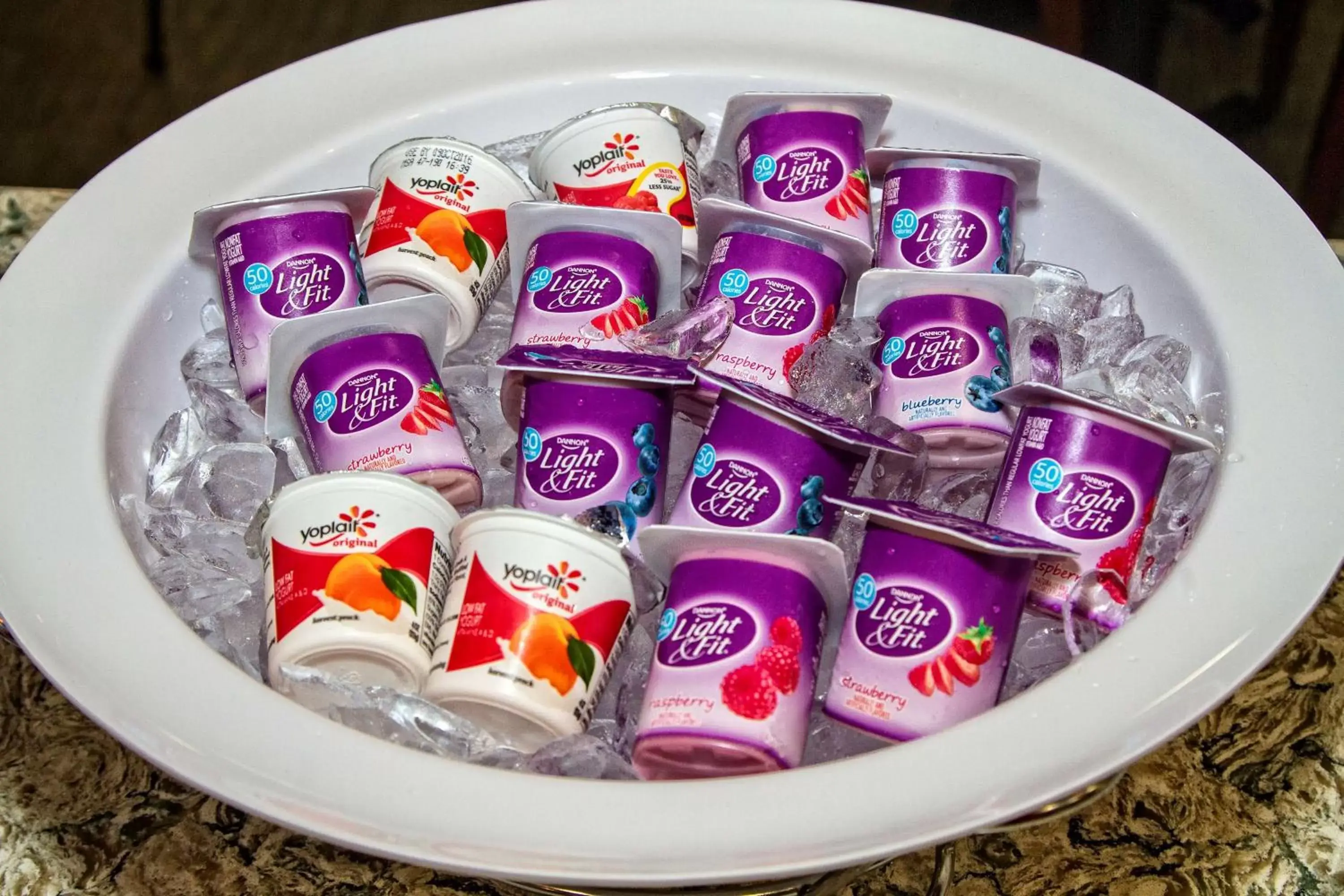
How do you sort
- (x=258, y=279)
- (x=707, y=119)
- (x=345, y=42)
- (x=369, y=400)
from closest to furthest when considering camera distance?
(x=369, y=400) → (x=258, y=279) → (x=707, y=119) → (x=345, y=42)

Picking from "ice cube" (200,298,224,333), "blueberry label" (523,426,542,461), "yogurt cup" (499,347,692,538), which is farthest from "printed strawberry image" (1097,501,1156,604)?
"ice cube" (200,298,224,333)

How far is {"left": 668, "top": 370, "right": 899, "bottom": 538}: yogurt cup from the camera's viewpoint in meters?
1.20

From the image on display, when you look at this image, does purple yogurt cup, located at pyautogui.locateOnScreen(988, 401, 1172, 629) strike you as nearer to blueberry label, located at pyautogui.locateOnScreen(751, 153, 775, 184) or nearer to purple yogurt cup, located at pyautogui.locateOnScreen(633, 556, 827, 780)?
purple yogurt cup, located at pyautogui.locateOnScreen(633, 556, 827, 780)

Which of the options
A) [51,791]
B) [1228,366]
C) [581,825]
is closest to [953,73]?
[1228,366]

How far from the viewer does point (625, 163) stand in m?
1.50

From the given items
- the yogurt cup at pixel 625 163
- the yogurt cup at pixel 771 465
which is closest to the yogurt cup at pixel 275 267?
the yogurt cup at pixel 625 163

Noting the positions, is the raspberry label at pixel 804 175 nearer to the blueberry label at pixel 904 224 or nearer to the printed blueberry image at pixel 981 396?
the blueberry label at pixel 904 224

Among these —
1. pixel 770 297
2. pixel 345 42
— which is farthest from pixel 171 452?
pixel 345 42

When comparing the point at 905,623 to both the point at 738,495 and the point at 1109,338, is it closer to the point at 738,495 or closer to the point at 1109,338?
the point at 738,495

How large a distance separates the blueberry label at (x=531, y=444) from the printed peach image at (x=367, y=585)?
17cm

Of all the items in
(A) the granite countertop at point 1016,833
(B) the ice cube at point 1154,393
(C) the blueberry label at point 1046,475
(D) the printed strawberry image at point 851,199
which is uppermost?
(D) the printed strawberry image at point 851,199

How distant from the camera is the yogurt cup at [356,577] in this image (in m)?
1.15

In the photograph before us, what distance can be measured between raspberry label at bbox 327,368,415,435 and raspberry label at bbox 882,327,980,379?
18.1 inches

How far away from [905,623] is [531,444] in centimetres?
37
